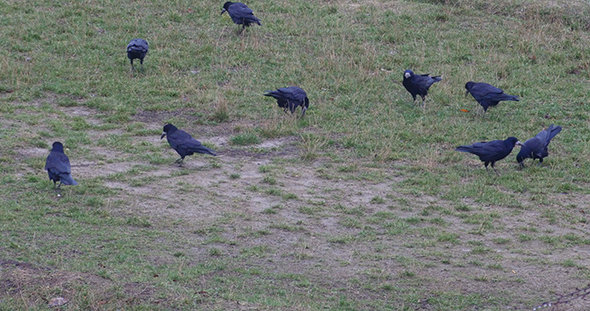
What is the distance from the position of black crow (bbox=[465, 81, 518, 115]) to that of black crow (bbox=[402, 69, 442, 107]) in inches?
27.1

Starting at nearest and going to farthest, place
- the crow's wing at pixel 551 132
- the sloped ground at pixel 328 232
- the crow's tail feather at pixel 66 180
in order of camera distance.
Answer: the sloped ground at pixel 328 232 → the crow's tail feather at pixel 66 180 → the crow's wing at pixel 551 132

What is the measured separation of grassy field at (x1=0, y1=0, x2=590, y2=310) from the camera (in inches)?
261

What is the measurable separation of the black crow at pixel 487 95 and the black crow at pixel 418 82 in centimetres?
69

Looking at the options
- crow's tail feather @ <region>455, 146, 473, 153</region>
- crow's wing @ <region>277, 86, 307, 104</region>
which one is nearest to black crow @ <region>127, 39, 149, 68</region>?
crow's wing @ <region>277, 86, 307, 104</region>

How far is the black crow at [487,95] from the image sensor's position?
11.8m

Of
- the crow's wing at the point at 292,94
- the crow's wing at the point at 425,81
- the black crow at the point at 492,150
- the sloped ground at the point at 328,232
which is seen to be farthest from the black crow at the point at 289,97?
the black crow at the point at 492,150

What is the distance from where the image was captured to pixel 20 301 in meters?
5.87

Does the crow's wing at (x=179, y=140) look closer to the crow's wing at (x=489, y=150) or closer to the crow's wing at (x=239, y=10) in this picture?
the crow's wing at (x=489, y=150)

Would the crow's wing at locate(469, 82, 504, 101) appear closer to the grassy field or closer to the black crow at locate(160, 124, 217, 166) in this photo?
the grassy field

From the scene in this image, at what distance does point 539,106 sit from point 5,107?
9567mm

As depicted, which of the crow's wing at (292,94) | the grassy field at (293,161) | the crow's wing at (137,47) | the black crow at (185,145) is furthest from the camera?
the crow's wing at (137,47)

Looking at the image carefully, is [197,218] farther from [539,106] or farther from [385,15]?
[385,15]

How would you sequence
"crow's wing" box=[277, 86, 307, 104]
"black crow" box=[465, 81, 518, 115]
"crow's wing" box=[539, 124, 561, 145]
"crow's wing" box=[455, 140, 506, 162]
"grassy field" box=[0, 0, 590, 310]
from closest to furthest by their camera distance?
"grassy field" box=[0, 0, 590, 310], "crow's wing" box=[455, 140, 506, 162], "crow's wing" box=[539, 124, 561, 145], "crow's wing" box=[277, 86, 307, 104], "black crow" box=[465, 81, 518, 115]

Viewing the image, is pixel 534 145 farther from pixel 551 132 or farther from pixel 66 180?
pixel 66 180
